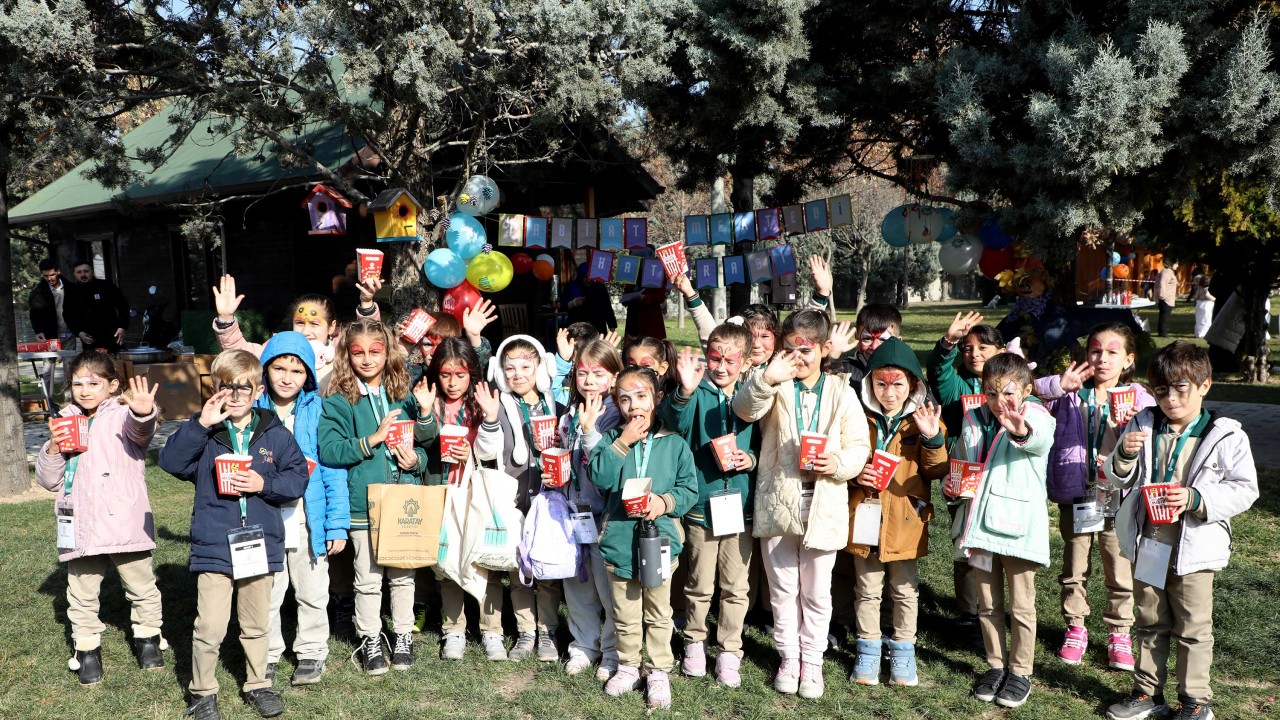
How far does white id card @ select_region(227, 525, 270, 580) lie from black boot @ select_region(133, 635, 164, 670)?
1144 mm

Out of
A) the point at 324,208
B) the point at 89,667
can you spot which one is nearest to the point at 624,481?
the point at 89,667

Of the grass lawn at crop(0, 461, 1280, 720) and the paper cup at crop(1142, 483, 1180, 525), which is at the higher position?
the paper cup at crop(1142, 483, 1180, 525)

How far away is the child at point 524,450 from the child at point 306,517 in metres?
0.74

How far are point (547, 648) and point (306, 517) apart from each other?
1327 mm

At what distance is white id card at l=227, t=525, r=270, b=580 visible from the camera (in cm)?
357

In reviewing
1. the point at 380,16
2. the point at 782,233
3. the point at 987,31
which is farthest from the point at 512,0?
the point at 987,31

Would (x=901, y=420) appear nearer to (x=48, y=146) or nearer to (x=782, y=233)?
(x=782, y=233)

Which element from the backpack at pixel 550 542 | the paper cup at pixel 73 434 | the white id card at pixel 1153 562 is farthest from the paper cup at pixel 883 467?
the paper cup at pixel 73 434

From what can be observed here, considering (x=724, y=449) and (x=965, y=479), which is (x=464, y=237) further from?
(x=965, y=479)

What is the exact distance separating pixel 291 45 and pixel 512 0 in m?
2.00

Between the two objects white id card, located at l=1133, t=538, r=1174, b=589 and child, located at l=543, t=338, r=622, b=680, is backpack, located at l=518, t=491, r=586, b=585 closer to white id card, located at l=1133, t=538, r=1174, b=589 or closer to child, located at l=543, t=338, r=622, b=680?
child, located at l=543, t=338, r=622, b=680

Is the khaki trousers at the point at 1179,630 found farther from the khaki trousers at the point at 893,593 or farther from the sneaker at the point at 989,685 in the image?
the khaki trousers at the point at 893,593

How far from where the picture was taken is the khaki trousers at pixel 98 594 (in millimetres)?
4109

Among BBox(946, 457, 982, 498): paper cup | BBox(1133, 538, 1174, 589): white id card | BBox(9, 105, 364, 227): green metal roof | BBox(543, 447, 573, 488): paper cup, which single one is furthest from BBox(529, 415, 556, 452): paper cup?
BBox(9, 105, 364, 227): green metal roof
